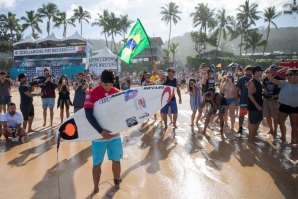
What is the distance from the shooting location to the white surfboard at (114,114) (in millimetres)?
4500

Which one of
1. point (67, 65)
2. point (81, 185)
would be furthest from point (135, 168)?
point (67, 65)

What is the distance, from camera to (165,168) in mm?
5629

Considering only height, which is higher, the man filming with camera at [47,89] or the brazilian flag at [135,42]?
the brazilian flag at [135,42]

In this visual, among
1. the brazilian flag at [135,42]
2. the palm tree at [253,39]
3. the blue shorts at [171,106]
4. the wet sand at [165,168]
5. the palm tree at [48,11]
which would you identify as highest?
the palm tree at [48,11]

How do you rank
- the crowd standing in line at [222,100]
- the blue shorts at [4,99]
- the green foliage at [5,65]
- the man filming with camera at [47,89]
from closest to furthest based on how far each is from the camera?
the crowd standing in line at [222,100], the man filming with camera at [47,89], the blue shorts at [4,99], the green foliage at [5,65]

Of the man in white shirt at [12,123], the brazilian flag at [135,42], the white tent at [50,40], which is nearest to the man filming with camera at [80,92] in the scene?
the man in white shirt at [12,123]

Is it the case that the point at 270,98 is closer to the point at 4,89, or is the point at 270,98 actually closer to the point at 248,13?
the point at 4,89

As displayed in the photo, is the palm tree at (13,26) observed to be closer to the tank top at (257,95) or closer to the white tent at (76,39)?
the white tent at (76,39)

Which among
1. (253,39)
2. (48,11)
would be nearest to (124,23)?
(48,11)

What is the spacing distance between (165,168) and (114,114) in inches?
66.2

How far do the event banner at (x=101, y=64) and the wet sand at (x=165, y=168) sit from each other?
28.6 m

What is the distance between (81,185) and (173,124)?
16.1 ft

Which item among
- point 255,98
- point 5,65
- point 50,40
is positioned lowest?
point 255,98

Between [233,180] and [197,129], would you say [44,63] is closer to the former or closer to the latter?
[197,129]
